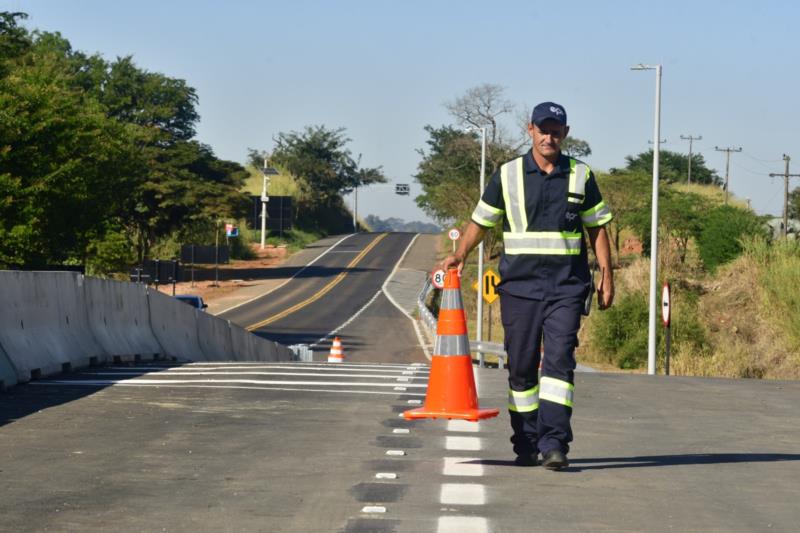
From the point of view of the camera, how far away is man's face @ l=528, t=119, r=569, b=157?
830cm

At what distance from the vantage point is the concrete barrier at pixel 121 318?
18.2 m

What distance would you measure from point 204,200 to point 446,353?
77.9 meters

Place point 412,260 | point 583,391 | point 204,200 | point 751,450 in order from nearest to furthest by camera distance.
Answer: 1. point 751,450
2. point 583,391
3. point 204,200
4. point 412,260

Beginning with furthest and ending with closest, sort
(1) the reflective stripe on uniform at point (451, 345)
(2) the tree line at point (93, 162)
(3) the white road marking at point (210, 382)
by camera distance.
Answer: (2) the tree line at point (93, 162)
(3) the white road marking at point (210, 382)
(1) the reflective stripe on uniform at point (451, 345)

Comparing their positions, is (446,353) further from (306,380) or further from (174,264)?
(174,264)

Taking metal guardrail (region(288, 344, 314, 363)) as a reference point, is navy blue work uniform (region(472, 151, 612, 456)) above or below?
above

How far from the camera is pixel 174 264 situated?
61812 mm

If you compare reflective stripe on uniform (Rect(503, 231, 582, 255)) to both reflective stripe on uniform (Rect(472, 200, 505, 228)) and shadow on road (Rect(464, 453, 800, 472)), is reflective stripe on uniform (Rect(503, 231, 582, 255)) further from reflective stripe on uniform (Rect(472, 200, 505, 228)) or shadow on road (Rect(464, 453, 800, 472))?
shadow on road (Rect(464, 453, 800, 472))

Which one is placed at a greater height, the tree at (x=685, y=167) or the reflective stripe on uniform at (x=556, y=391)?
the tree at (x=685, y=167)

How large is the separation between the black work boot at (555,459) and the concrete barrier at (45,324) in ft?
24.8

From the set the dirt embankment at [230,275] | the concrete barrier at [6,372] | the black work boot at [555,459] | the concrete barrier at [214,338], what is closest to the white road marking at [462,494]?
the black work boot at [555,459]

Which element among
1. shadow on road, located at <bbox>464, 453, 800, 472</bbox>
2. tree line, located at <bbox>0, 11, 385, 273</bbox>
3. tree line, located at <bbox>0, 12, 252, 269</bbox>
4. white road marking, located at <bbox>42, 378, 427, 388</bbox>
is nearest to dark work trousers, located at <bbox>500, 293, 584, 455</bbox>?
shadow on road, located at <bbox>464, 453, 800, 472</bbox>

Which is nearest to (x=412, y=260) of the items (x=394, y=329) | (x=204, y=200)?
(x=204, y=200)

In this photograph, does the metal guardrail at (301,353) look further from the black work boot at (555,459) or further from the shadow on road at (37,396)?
the black work boot at (555,459)
